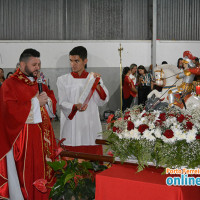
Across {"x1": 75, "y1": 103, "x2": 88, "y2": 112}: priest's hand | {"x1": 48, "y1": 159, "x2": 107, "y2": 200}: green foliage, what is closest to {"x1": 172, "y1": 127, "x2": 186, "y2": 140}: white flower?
{"x1": 48, "y1": 159, "x2": 107, "y2": 200}: green foliage

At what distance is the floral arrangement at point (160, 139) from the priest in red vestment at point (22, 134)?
1.12 meters

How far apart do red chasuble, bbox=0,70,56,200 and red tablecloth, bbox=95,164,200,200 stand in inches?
51.4

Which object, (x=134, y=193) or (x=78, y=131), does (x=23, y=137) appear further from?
(x=134, y=193)

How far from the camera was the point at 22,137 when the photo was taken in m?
3.43

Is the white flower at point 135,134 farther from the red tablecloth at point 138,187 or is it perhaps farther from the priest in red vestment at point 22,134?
the priest in red vestment at point 22,134

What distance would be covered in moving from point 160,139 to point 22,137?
5.32ft

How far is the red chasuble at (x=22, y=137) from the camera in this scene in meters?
3.32

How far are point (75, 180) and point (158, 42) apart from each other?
10.5 m

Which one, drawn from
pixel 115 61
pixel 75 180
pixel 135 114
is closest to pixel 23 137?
pixel 75 180

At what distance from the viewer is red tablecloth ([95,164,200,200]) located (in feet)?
6.75

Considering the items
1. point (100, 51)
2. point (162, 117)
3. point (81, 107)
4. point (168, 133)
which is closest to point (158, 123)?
point (162, 117)

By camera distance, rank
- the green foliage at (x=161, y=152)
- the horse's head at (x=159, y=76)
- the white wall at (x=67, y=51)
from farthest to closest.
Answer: the white wall at (x=67, y=51), the horse's head at (x=159, y=76), the green foliage at (x=161, y=152)

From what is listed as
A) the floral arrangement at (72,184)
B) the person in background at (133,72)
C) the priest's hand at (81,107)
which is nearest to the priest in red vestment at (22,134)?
the floral arrangement at (72,184)

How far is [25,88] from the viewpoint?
11.4 ft
